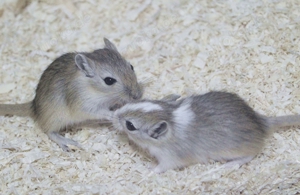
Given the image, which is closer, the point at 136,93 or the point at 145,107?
the point at 145,107

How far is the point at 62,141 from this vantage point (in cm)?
441

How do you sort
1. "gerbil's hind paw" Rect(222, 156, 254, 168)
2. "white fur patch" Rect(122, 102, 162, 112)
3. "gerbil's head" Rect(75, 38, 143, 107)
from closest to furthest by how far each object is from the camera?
"white fur patch" Rect(122, 102, 162, 112) → "gerbil's hind paw" Rect(222, 156, 254, 168) → "gerbil's head" Rect(75, 38, 143, 107)

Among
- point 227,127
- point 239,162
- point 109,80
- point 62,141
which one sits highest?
point 109,80

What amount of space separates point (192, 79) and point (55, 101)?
4.64ft

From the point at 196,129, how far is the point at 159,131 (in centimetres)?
34

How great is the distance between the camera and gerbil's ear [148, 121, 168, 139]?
380 cm

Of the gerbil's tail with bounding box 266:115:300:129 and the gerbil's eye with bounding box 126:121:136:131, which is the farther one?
the gerbil's tail with bounding box 266:115:300:129

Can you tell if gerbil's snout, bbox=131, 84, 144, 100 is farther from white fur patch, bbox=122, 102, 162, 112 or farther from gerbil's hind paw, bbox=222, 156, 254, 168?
gerbil's hind paw, bbox=222, 156, 254, 168

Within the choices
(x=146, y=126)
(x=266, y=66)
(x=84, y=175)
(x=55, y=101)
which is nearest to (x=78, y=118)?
(x=55, y=101)

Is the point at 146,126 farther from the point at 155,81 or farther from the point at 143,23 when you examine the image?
the point at 143,23

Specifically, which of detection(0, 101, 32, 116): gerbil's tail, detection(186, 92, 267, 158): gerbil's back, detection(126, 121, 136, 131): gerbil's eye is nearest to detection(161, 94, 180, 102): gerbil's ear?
detection(186, 92, 267, 158): gerbil's back

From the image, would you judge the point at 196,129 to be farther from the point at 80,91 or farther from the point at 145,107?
the point at 80,91

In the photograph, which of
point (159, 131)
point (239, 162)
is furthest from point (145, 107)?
point (239, 162)

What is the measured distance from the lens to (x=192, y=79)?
481 centimetres
